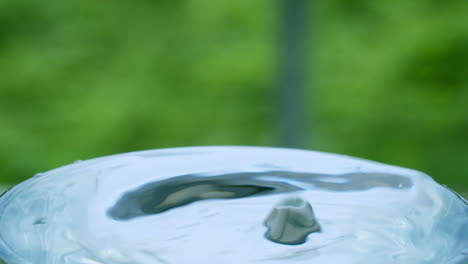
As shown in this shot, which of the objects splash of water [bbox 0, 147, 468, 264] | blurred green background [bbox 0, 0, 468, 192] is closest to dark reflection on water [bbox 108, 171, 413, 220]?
splash of water [bbox 0, 147, 468, 264]

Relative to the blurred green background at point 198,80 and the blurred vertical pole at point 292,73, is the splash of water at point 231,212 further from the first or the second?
the blurred green background at point 198,80

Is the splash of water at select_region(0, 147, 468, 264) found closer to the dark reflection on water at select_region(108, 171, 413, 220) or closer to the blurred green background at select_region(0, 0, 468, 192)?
the dark reflection on water at select_region(108, 171, 413, 220)

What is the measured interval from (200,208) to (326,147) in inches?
36.5

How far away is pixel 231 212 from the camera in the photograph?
1.69 feet

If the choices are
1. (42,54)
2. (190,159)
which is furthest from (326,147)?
(190,159)

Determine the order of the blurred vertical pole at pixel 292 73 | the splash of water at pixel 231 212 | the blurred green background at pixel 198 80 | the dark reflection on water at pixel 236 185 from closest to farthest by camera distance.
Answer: the splash of water at pixel 231 212 → the dark reflection on water at pixel 236 185 → the blurred vertical pole at pixel 292 73 → the blurred green background at pixel 198 80

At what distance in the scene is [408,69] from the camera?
1.58 metres

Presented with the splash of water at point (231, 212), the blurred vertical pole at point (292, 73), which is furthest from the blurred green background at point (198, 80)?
the splash of water at point (231, 212)

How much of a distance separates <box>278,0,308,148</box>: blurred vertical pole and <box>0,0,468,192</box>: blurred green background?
0.41m

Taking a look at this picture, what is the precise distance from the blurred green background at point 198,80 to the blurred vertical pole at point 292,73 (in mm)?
411

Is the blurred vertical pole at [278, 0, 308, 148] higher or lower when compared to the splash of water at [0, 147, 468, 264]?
higher

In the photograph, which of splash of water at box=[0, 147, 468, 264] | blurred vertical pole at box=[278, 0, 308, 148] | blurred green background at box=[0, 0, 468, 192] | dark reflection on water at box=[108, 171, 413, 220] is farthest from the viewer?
blurred green background at box=[0, 0, 468, 192]

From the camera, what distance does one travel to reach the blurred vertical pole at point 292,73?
103 cm

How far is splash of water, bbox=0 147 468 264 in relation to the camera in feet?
1.40
